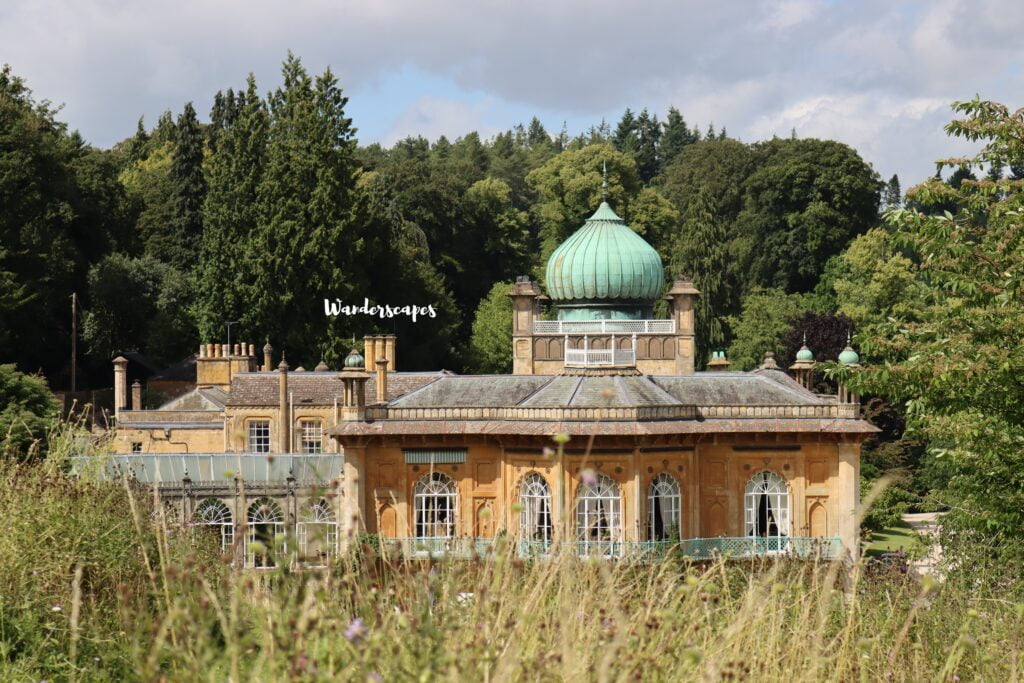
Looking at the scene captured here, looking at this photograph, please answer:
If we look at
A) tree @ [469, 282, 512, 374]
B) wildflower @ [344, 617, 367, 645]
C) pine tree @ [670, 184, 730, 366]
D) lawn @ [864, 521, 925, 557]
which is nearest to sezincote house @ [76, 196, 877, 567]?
lawn @ [864, 521, 925, 557]

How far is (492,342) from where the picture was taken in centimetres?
6575

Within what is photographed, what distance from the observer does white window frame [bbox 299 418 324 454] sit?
154 feet

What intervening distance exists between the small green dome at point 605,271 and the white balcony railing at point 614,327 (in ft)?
2.29

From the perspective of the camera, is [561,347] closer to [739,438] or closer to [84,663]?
[739,438]

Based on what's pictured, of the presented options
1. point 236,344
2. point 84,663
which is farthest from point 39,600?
point 236,344

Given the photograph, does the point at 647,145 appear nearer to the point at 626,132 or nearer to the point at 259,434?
the point at 626,132

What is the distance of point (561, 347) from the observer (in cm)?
4494

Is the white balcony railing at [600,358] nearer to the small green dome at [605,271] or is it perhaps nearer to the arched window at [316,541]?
the small green dome at [605,271]

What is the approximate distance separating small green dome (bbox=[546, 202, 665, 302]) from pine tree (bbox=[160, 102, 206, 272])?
26.0 metres

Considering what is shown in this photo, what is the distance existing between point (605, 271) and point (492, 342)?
75.6 ft

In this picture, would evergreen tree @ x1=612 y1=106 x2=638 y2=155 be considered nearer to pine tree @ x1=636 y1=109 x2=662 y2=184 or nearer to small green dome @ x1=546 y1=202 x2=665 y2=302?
pine tree @ x1=636 y1=109 x2=662 y2=184

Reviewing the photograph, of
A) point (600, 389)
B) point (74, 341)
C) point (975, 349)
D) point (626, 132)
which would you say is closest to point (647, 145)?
point (626, 132)

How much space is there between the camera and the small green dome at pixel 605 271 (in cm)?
4303


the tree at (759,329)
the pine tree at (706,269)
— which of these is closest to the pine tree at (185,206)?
the pine tree at (706,269)
